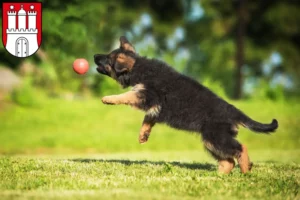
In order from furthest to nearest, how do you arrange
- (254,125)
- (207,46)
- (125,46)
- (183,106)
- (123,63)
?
(207,46) → (125,46) → (123,63) → (183,106) → (254,125)

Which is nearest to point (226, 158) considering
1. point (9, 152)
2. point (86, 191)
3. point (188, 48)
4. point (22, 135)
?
point (86, 191)

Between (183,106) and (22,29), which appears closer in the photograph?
(183,106)

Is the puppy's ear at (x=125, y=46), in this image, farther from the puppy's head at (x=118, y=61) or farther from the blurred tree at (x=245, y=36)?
the blurred tree at (x=245, y=36)

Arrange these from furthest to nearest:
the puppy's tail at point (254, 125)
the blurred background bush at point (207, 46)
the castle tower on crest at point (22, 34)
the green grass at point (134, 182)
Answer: the blurred background bush at point (207, 46) < the castle tower on crest at point (22, 34) < the puppy's tail at point (254, 125) < the green grass at point (134, 182)

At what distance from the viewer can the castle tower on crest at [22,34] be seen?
40.6 feet

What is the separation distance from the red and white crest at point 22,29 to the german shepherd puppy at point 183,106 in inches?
182

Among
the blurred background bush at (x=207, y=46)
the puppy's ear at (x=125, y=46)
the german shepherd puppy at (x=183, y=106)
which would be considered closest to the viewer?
the german shepherd puppy at (x=183, y=106)

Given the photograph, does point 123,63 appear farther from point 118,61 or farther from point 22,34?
point 22,34

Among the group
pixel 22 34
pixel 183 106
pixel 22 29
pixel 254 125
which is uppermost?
pixel 22 29

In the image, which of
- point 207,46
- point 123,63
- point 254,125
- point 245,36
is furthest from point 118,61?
point 245,36

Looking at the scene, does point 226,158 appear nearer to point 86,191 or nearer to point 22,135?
point 86,191

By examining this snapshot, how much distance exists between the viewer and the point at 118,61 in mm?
8594

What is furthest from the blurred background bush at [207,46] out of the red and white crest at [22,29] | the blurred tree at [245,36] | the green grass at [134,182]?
the green grass at [134,182]

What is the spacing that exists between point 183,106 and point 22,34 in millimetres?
6057
